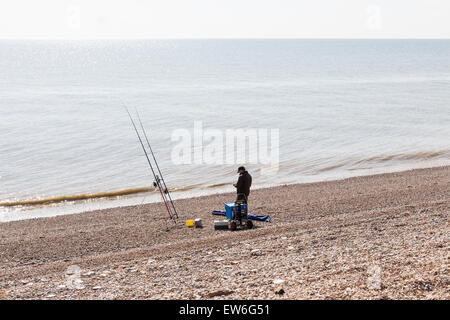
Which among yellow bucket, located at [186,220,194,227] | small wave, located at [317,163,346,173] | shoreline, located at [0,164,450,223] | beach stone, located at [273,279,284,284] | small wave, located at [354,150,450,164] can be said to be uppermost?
small wave, located at [354,150,450,164]

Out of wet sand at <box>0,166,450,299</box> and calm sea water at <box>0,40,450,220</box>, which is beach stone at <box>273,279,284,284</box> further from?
calm sea water at <box>0,40,450,220</box>

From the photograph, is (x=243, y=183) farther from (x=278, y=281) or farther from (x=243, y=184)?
(x=278, y=281)

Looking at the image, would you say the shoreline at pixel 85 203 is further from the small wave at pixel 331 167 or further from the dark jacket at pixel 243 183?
the dark jacket at pixel 243 183

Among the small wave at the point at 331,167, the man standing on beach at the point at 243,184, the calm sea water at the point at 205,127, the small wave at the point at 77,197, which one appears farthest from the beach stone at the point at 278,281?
the small wave at the point at 331,167

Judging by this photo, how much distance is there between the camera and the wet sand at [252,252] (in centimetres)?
652

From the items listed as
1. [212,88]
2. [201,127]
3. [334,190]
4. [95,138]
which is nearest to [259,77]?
[212,88]

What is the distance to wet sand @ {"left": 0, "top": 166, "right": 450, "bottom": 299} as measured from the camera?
6.52 metres

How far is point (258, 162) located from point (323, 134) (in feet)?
28.6

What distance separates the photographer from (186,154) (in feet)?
87.8

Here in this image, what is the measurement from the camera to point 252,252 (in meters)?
9.12

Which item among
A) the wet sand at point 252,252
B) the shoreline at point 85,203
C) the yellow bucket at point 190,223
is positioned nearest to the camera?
the wet sand at point 252,252

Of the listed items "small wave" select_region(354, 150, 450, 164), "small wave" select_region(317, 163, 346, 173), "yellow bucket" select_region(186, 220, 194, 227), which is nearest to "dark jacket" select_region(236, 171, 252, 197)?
"yellow bucket" select_region(186, 220, 194, 227)

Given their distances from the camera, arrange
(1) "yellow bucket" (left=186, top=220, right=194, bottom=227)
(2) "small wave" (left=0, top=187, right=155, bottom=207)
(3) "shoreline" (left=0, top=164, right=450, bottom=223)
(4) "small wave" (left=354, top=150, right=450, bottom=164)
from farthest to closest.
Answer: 1. (4) "small wave" (left=354, top=150, right=450, bottom=164)
2. (2) "small wave" (left=0, top=187, right=155, bottom=207)
3. (3) "shoreline" (left=0, top=164, right=450, bottom=223)
4. (1) "yellow bucket" (left=186, top=220, right=194, bottom=227)
